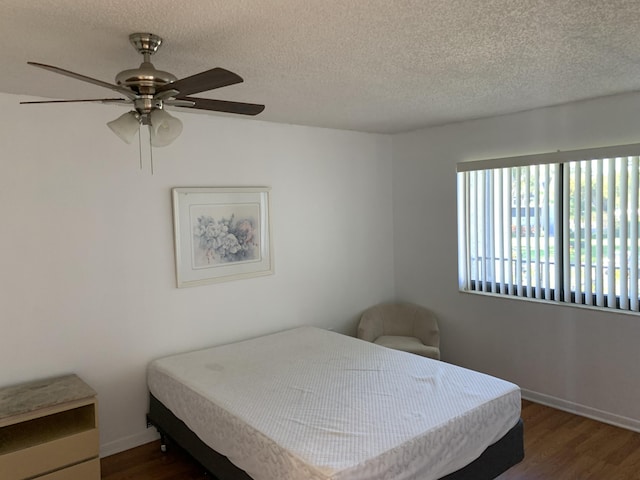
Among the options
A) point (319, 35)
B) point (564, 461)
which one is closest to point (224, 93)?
point (319, 35)

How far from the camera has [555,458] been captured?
305 cm

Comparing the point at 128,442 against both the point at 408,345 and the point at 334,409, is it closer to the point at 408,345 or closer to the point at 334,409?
the point at 334,409

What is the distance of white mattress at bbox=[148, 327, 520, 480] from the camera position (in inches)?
82.6

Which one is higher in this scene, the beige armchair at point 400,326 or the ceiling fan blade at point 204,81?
the ceiling fan blade at point 204,81

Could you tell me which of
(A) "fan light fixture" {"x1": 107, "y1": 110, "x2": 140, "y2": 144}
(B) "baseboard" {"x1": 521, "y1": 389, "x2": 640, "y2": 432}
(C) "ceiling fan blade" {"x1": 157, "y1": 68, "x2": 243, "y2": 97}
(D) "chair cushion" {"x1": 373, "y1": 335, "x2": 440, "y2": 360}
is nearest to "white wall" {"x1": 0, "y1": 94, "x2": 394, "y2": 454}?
(D) "chair cushion" {"x1": 373, "y1": 335, "x2": 440, "y2": 360}

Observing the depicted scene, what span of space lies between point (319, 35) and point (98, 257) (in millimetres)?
2079

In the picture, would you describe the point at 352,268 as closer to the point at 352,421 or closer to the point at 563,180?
the point at 563,180

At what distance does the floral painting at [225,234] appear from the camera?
11.6ft

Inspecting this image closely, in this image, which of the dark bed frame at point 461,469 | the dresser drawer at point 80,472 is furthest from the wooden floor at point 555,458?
the dresser drawer at point 80,472

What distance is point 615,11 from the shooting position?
183cm

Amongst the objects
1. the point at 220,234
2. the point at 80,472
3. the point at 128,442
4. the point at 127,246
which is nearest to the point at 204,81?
the point at 127,246

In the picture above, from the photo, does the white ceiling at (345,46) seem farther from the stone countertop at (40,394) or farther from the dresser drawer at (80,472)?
the dresser drawer at (80,472)

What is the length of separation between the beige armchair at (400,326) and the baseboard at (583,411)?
0.86 meters

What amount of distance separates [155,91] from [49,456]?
205 centimetres
